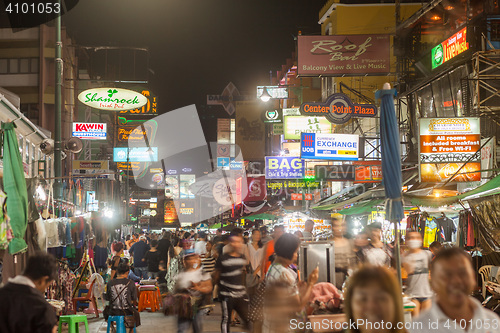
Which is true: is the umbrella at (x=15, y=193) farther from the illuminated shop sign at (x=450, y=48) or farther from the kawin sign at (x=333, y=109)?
the illuminated shop sign at (x=450, y=48)

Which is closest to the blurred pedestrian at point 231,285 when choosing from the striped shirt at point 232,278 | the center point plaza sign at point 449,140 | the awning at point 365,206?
the striped shirt at point 232,278

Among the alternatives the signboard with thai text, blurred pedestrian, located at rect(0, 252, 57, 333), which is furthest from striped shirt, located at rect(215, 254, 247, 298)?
the signboard with thai text

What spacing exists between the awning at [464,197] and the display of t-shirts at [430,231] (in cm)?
368

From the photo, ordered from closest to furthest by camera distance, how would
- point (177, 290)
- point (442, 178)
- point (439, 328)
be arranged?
point (439, 328) < point (177, 290) < point (442, 178)

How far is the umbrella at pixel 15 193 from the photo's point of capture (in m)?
8.61

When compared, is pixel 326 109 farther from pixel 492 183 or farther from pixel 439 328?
pixel 439 328

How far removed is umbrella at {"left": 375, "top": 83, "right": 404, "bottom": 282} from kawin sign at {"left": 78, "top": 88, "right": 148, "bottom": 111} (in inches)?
587

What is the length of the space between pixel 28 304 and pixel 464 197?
425 inches

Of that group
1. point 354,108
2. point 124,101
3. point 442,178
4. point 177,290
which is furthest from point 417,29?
point 177,290

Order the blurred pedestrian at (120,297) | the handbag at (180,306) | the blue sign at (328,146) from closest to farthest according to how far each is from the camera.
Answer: the handbag at (180,306) < the blurred pedestrian at (120,297) < the blue sign at (328,146)

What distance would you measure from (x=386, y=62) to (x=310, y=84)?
25.9 m

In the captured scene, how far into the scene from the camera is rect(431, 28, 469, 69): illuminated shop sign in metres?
18.6

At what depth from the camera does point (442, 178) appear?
18516mm

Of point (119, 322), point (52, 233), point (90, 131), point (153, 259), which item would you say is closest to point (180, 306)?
point (119, 322)
